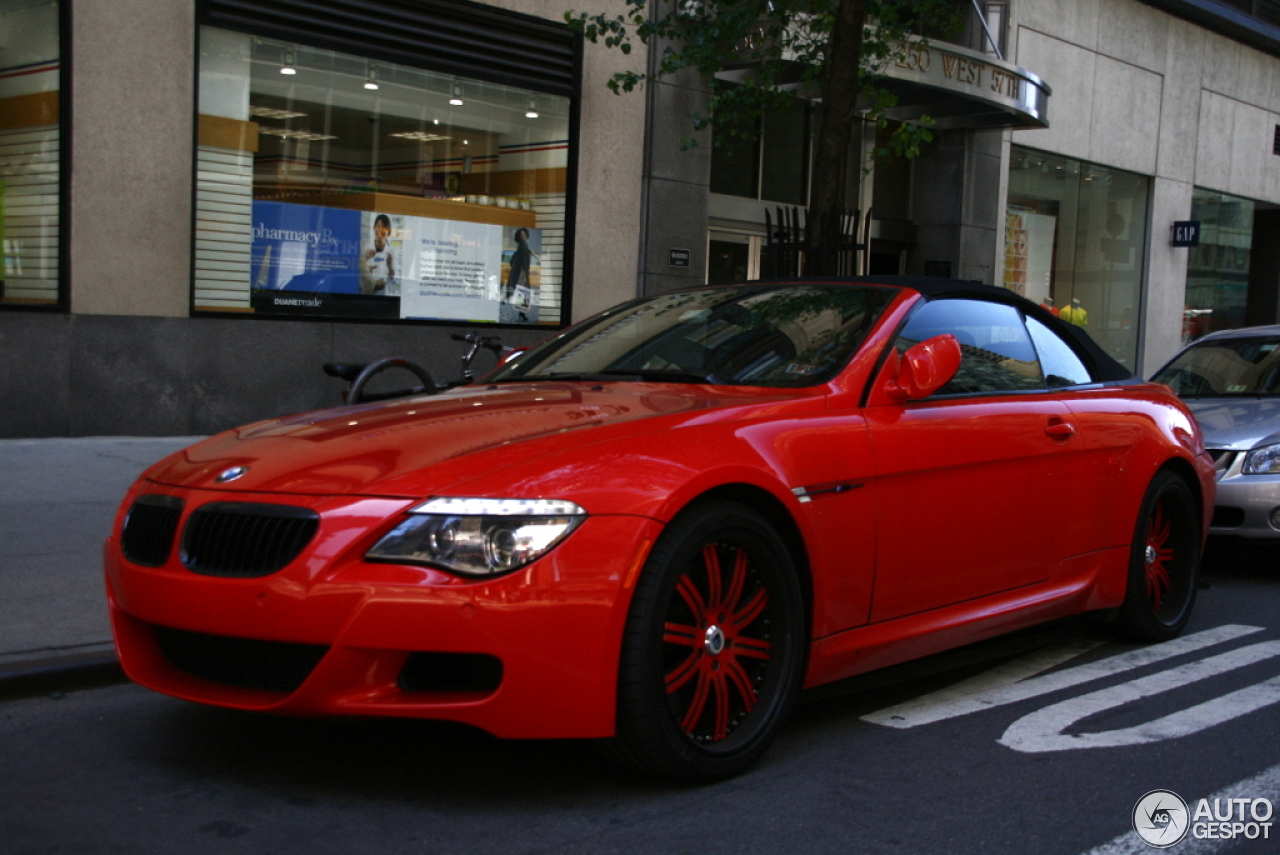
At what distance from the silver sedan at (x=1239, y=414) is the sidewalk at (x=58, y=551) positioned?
5830 mm

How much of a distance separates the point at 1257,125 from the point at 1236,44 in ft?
5.91

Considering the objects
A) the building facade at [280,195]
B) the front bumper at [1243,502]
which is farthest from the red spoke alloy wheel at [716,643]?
the building facade at [280,195]

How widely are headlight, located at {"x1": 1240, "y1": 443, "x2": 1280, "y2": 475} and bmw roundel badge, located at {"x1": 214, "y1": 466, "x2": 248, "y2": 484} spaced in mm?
5852

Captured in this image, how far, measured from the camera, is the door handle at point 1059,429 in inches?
196

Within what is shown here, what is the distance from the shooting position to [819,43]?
11.5 m

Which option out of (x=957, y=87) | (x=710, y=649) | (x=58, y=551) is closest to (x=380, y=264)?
(x=58, y=551)

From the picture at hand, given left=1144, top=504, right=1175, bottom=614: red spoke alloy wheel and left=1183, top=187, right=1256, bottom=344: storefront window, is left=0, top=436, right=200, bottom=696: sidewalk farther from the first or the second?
left=1183, top=187, right=1256, bottom=344: storefront window

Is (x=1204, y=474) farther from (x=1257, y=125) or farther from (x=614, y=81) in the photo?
(x=1257, y=125)

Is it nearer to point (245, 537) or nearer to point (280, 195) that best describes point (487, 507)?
point (245, 537)

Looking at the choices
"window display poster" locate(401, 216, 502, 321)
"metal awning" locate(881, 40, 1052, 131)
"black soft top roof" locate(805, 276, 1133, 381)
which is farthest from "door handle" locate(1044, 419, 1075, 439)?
"metal awning" locate(881, 40, 1052, 131)

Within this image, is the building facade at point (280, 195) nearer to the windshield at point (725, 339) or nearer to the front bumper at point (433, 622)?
the windshield at point (725, 339)

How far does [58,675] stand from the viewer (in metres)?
4.68

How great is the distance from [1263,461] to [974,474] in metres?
3.73

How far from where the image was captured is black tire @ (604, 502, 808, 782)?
3.45 metres
